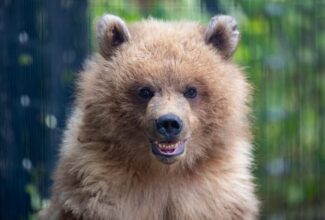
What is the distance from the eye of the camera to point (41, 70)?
8203 millimetres

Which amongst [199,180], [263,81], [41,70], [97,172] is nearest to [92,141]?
[97,172]

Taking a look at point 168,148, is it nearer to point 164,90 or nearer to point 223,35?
point 164,90

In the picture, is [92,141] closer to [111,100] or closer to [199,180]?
[111,100]

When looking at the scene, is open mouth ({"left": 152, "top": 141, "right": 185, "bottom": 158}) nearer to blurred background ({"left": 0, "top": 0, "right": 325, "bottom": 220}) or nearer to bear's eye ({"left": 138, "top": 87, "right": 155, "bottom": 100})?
bear's eye ({"left": 138, "top": 87, "right": 155, "bottom": 100})

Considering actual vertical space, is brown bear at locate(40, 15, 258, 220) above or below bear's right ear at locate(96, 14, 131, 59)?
below

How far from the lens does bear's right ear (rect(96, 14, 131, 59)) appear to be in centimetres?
639

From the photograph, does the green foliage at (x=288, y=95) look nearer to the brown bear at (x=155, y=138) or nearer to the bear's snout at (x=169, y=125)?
the brown bear at (x=155, y=138)

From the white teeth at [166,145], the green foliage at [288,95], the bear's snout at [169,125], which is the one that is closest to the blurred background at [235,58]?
the green foliage at [288,95]

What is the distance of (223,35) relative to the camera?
6.53 m

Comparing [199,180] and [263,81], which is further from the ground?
[263,81]

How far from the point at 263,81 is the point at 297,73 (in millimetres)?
318

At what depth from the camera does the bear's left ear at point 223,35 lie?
6500 millimetres

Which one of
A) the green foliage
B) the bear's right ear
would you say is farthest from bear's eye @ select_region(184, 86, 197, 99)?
the green foliage

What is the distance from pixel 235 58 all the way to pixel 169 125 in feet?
8.19
